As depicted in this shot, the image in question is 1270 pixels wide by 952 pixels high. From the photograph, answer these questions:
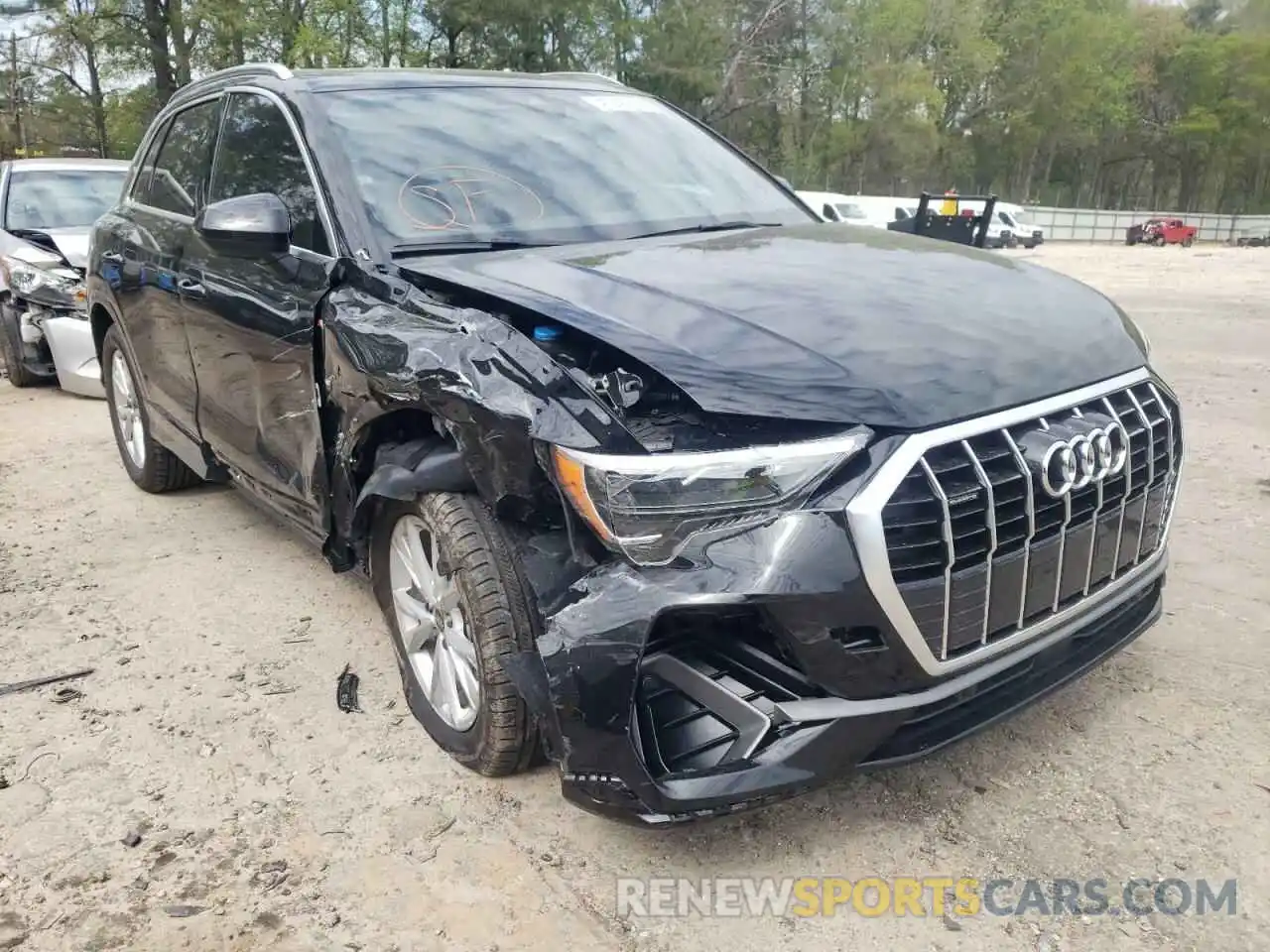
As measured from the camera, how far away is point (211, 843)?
257cm

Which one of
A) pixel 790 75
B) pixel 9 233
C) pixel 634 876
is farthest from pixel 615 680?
pixel 790 75

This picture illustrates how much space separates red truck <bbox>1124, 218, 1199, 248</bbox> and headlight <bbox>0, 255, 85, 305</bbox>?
4629cm

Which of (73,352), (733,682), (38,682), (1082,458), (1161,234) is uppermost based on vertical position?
(1082,458)

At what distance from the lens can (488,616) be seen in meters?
2.49

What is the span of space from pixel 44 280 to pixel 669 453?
7.32 metres

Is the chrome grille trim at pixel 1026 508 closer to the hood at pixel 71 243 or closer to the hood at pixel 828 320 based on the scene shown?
the hood at pixel 828 320

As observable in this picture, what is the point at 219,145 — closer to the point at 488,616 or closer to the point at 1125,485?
the point at 488,616

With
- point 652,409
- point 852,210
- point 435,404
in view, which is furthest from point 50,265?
point 852,210

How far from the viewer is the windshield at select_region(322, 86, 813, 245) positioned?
10.5 feet

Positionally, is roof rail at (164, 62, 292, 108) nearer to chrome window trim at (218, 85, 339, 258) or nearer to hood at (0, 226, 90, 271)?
chrome window trim at (218, 85, 339, 258)

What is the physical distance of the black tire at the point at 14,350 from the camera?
8250mm

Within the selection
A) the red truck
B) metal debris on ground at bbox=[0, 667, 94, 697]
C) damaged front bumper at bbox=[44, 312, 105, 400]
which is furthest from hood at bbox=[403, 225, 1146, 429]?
the red truck

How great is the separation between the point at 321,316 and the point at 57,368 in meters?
5.91

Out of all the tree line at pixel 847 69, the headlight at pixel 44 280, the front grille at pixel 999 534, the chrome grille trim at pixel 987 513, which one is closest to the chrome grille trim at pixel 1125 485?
the front grille at pixel 999 534
